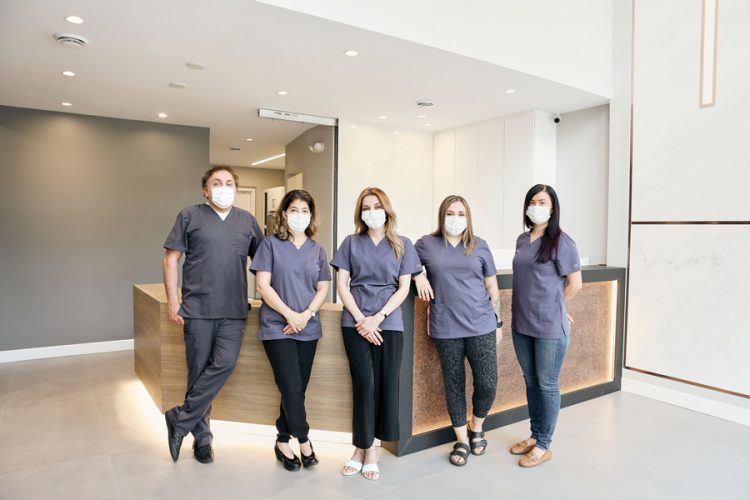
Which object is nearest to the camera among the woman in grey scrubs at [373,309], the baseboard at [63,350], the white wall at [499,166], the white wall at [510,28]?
the woman in grey scrubs at [373,309]

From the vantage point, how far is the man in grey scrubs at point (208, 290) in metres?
2.62

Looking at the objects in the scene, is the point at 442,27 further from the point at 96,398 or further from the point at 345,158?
the point at 96,398

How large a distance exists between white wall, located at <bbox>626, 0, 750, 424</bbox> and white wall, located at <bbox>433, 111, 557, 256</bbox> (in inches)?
44.6

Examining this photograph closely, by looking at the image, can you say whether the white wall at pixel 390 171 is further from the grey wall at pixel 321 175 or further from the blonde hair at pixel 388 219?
the blonde hair at pixel 388 219

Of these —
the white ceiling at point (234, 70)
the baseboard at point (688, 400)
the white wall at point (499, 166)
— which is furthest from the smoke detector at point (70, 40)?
the baseboard at point (688, 400)

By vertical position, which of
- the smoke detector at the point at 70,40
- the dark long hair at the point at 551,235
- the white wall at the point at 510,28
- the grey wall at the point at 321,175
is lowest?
the dark long hair at the point at 551,235

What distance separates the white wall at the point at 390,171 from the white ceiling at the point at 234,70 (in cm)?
25

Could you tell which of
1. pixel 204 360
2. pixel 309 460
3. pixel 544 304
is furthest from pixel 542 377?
pixel 204 360

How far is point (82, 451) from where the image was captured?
9.48 ft

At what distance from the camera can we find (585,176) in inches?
197

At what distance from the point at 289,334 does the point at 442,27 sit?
2.38 meters

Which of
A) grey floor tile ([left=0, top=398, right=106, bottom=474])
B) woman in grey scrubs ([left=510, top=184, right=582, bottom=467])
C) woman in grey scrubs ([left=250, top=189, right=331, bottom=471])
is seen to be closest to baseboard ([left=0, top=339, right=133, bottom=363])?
grey floor tile ([left=0, top=398, right=106, bottom=474])

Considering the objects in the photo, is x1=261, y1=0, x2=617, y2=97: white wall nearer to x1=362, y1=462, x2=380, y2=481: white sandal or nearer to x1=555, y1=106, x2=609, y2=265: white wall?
x1=555, y1=106, x2=609, y2=265: white wall

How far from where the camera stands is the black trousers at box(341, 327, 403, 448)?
99.4 inches
